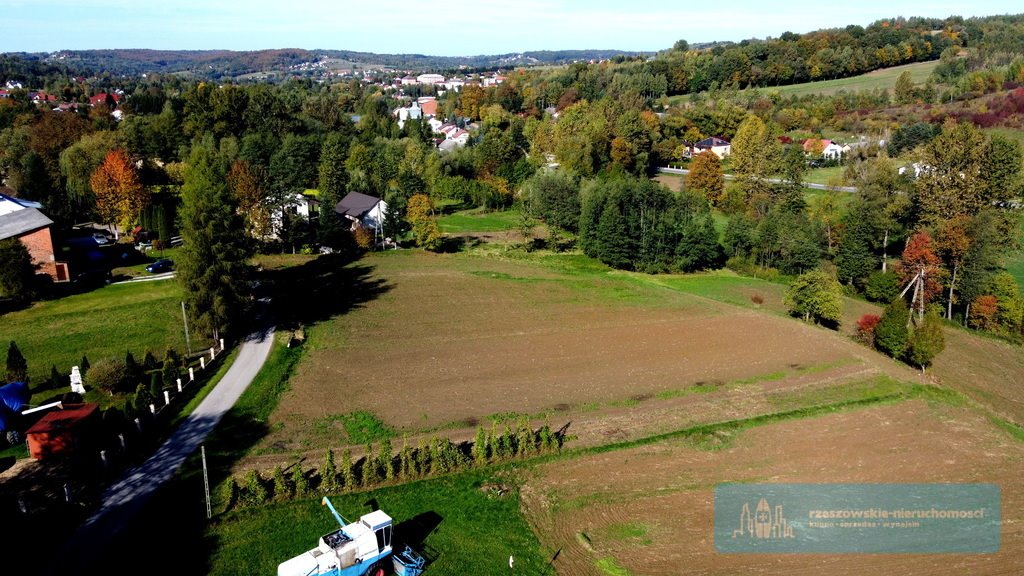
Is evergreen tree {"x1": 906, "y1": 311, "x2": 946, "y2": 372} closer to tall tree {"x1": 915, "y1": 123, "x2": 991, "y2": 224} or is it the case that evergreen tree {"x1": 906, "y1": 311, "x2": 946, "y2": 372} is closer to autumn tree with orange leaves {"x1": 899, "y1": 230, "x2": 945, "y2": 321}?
autumn tree with orange leaves {"x1": 899, "y1": 230, "x2": 945, "y2": 321}

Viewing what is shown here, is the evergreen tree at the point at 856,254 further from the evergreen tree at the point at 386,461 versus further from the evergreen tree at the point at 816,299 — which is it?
the evergreen tree at the point at 386,461

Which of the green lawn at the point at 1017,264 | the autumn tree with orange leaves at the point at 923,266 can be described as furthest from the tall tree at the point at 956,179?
the green lawn at the point at 1017,264

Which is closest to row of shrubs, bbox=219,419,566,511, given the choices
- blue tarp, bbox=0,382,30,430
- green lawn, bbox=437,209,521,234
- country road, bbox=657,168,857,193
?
blue tarp, bbox=0,382,30,430

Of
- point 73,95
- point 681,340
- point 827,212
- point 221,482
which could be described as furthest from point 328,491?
point 73,95

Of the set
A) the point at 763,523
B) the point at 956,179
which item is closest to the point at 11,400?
the point at 763,523

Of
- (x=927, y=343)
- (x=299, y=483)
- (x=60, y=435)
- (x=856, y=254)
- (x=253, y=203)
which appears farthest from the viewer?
(x=856, y=254)

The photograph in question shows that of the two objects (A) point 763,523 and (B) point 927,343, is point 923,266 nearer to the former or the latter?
(B) point 927,343

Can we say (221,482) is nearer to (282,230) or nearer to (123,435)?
(123,435)
